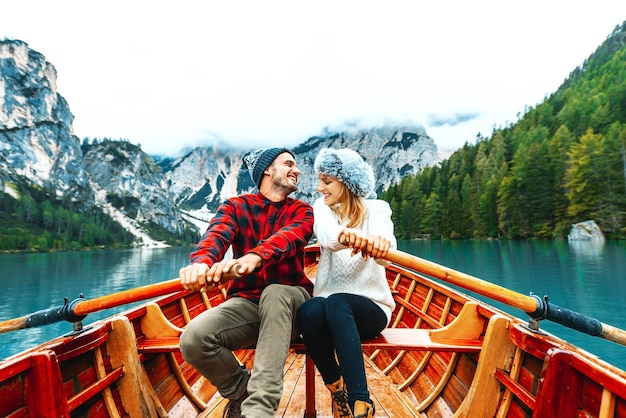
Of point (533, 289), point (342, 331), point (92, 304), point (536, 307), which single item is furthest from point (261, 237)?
point (533, 289)

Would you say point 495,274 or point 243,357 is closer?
point 243,357

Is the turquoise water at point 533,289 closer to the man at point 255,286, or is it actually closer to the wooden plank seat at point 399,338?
the wooden plank seat at point 399,338

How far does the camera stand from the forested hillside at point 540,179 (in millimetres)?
45438

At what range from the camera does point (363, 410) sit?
7.06 feet

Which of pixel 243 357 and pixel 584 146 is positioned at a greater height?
pixel 584 146

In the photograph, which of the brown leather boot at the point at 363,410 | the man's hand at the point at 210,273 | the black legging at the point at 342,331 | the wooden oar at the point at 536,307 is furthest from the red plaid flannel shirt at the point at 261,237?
the brown leather boot at the point at 363,410

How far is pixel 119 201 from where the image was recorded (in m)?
166

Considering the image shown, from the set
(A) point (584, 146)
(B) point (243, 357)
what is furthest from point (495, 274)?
(A) point (584, 146)

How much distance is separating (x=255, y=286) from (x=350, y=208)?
0.93 m

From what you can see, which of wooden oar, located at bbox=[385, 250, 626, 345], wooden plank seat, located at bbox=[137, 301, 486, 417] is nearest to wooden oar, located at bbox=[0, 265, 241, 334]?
wooden plank seat, located at bbox=[137, 301, 486, 417]

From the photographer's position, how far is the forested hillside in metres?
45.4

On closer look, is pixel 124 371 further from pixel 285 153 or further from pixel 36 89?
pixel 36 89

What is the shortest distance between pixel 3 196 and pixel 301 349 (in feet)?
463

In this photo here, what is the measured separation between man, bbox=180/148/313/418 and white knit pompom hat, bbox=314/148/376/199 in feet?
1.01
